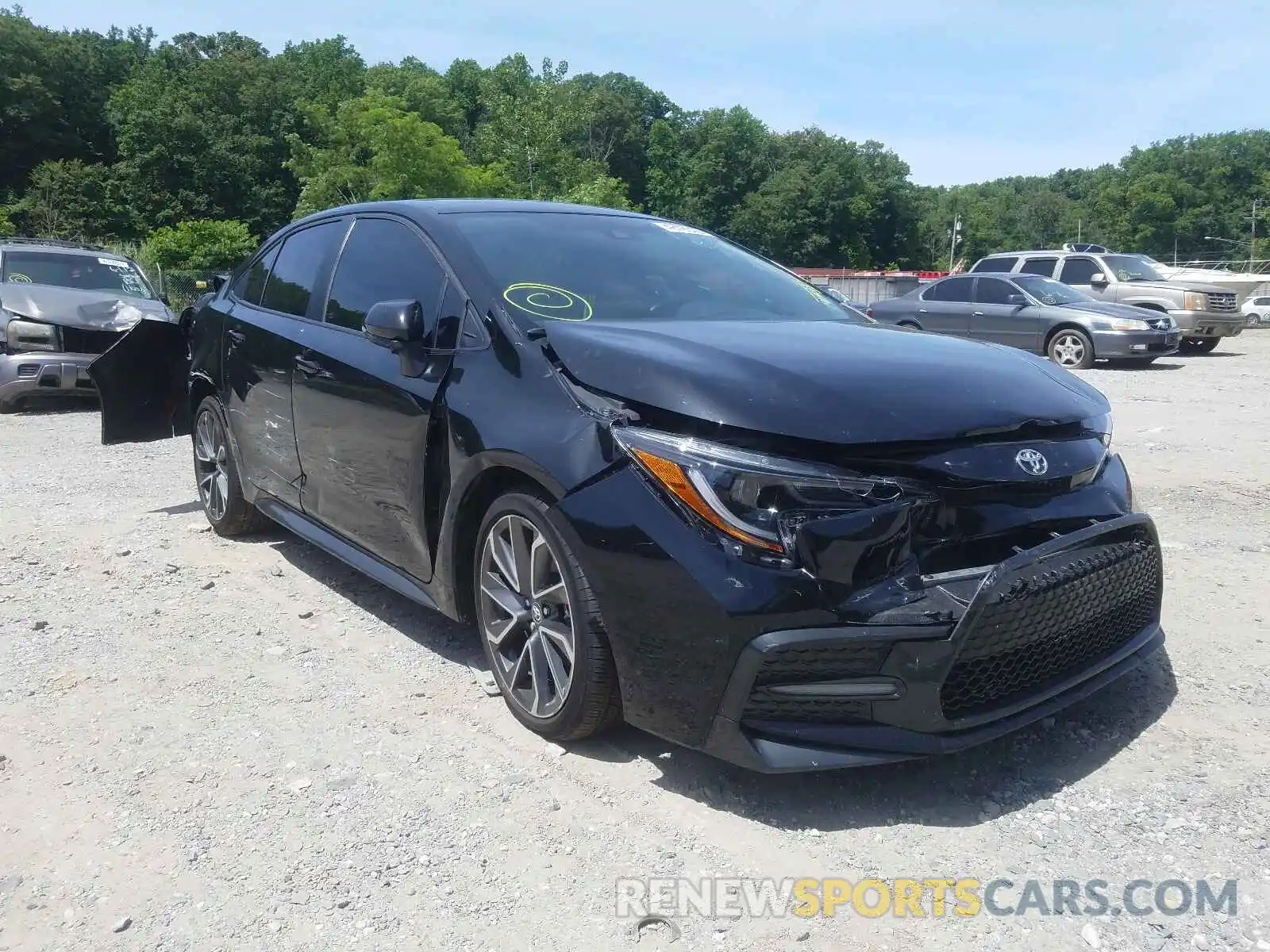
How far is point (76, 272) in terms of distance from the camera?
11.6m

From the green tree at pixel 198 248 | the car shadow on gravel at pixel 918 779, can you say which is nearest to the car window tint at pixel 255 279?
the car shadow on gravel at pixel 918 779

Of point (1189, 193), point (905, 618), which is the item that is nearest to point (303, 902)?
point (905, 618)

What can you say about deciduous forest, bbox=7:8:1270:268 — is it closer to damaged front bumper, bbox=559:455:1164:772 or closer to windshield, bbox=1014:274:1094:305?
windshield, bbox=1014:274:1094:305

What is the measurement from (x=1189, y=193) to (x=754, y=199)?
4383cm

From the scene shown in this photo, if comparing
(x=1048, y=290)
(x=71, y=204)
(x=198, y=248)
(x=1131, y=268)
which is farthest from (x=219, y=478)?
(x=71, y=204)

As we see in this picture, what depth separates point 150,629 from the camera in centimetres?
436

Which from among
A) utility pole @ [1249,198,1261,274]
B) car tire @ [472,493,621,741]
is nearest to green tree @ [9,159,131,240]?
car tire @ [472,493,621,741]

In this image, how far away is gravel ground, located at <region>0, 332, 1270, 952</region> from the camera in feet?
7.84

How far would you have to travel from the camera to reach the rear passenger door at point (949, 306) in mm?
15805

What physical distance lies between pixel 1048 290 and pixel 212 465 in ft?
43.8

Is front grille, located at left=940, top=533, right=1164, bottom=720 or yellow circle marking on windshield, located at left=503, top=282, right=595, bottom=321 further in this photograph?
yellow circle marking on windshield, located at left=503, top=282, right=595, bottom=321

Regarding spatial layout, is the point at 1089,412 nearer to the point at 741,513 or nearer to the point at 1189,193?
the point at 741,513

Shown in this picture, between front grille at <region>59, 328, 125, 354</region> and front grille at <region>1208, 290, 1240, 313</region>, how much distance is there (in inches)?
629

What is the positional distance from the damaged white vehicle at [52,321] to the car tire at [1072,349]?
462 inches
